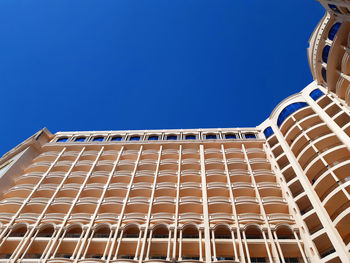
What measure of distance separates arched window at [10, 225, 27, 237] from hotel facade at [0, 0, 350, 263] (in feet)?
0.67

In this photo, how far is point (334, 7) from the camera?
90.1 ft

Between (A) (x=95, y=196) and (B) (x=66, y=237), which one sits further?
(A) (x=95, y=196)

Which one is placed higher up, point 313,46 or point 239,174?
point 313,46

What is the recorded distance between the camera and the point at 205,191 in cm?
3309

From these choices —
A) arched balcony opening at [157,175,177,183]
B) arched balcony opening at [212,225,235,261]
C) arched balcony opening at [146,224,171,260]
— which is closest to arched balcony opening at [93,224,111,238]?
arched balcony opening at [146,224,171,260]

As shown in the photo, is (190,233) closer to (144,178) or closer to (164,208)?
(164,208)

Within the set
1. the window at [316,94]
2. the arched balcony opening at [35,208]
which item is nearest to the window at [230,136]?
the window at [316,94]

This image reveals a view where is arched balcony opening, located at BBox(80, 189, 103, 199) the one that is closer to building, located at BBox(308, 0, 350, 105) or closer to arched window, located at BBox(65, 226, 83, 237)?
arched window, located at BBox(65, 226, 83, 237)

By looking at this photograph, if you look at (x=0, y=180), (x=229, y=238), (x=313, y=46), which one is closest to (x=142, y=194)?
(x=229, y=238)

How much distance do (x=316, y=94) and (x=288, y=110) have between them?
4545mm

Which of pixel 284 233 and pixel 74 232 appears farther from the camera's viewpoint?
pixel 74 232

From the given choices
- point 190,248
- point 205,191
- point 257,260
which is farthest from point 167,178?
point 257,260

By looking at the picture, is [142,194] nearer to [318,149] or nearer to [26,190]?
[26,190]

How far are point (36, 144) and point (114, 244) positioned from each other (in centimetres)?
2683
